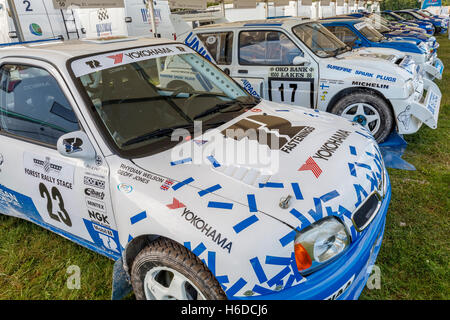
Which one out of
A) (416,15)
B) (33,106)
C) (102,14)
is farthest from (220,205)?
(416,15)

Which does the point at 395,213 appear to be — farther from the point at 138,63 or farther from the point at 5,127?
the point at 5,127

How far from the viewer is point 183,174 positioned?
189 cm

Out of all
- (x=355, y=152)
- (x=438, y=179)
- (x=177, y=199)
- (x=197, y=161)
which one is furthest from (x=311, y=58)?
(x=177, y=199)

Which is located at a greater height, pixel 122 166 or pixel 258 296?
pixel 122 166

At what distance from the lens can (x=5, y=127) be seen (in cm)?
256

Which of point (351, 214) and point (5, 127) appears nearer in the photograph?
point (351, 214)

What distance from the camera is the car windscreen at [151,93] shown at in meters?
2.12

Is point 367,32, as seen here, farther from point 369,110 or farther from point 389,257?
point 389,257

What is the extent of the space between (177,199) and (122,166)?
1.45ft

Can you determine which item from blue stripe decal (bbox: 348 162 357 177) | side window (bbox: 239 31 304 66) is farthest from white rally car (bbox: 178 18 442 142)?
blue stripe decal (bbox: 348 162 357 177)

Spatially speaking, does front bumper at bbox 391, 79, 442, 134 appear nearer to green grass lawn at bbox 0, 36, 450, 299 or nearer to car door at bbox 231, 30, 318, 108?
green grass lawn at bbox 0, 36, 450, 299

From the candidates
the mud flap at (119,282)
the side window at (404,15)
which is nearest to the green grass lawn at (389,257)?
the mud flap at (119,282)

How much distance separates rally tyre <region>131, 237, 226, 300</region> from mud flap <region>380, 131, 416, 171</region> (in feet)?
10.7

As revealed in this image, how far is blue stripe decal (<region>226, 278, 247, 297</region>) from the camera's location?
152 cm
